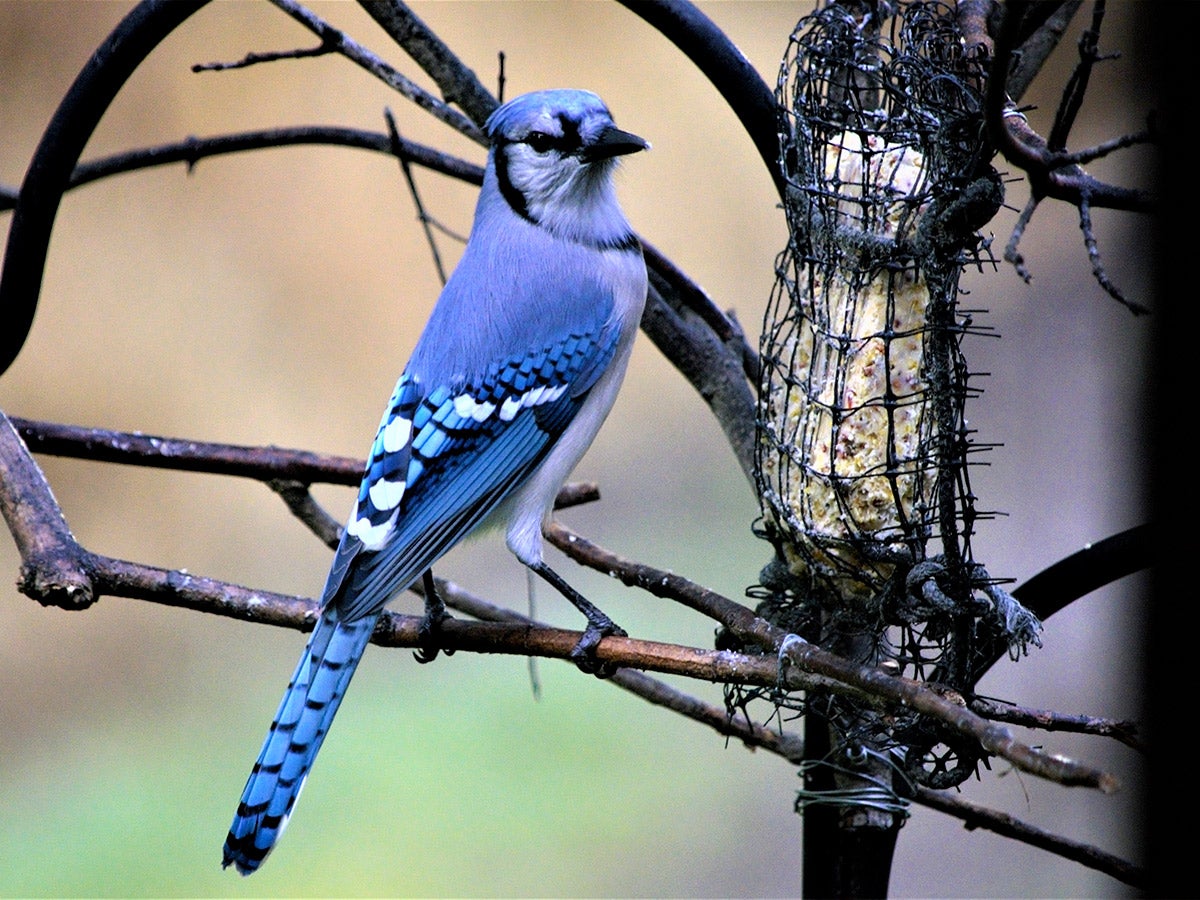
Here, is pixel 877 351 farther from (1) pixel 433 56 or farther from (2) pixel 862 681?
(1) pixel 433 56

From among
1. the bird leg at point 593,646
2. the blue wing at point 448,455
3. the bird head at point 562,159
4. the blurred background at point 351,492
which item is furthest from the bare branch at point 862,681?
the blurred background at point 351,492

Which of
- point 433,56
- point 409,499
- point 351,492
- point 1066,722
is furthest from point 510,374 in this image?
point 351,492

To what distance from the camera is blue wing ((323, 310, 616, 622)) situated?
1.83 m

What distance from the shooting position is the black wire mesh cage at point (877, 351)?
1.53 m

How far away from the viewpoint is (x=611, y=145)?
2.12m

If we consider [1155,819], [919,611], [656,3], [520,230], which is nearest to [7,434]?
[520,230]

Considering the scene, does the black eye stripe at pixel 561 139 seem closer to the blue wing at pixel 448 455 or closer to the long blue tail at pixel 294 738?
the blue wing at pixel 448 455

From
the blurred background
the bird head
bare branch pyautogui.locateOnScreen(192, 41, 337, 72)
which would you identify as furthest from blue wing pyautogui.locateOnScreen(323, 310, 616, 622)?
the blurred background

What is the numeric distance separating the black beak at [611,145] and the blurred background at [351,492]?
2.34 metres

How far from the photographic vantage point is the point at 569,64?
5.21 metres

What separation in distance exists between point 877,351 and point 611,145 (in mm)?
645

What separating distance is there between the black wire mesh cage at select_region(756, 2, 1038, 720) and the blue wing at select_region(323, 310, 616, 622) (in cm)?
39

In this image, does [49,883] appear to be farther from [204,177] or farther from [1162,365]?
[1162,365]

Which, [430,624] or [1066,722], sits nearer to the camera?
[1066,722]
